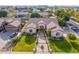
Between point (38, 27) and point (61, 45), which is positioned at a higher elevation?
point (38, 27)

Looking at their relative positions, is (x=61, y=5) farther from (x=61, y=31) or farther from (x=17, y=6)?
(x=17, y=6)

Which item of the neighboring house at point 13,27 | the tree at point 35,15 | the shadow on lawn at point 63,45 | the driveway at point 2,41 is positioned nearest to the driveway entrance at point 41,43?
the shadow on lawn at point 63,45

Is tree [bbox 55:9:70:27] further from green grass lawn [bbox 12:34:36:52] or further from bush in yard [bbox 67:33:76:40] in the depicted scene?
green grass lawn [bbox 12:34:36:52]

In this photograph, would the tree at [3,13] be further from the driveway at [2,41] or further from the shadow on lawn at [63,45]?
the shadow on lawn at [63,45]

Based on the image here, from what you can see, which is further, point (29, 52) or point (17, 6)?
point (17, 6)
